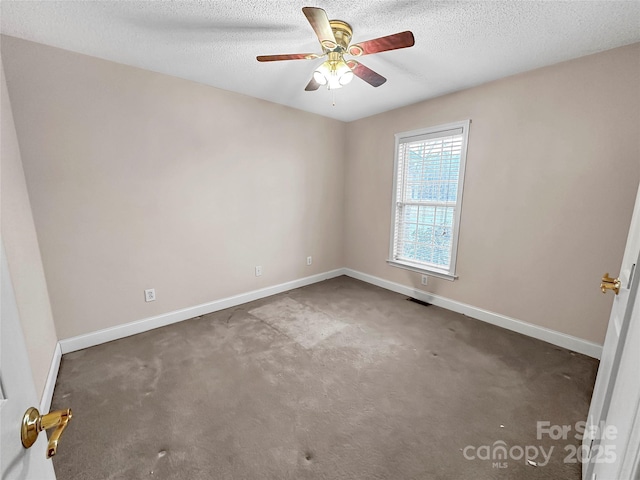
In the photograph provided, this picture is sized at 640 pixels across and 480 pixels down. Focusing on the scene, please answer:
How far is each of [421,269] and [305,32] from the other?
9.04ft

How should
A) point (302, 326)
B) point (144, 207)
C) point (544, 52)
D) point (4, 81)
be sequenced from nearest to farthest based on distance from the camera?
point (4, 81) < point (544, 52) < point (144, 207) < point (302, 326)

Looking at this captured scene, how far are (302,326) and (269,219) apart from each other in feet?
4.65

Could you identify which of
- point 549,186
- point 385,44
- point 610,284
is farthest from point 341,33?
point 549,186

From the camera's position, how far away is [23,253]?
1725 mm

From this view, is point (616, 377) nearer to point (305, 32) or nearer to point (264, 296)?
point (305, 32)

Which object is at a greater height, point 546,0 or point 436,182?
point 546,0

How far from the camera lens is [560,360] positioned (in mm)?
2201

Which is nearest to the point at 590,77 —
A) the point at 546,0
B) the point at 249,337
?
the point at 546,0

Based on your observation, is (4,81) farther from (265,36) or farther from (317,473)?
(317,473)

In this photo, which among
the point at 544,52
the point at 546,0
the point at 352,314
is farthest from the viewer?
the point at 352,314

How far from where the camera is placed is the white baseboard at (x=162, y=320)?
2.33 metres

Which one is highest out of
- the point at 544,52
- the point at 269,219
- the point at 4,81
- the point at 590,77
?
the point at 544,52

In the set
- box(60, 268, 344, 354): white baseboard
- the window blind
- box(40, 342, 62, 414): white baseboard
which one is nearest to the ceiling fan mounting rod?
the window blind

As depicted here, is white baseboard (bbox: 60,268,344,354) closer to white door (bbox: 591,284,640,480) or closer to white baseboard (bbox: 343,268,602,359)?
white baseboard (bbox: 343,268,602,359)
